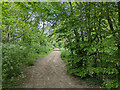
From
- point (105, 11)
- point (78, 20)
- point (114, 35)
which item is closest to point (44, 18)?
point (78, 20)

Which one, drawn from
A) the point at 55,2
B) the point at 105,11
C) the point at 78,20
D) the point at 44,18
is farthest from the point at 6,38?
the point at 105,11

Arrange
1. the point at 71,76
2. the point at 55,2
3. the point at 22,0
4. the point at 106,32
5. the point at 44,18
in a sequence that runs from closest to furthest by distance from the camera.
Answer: the point at 106,32
the point at 22,0
the point at 55,2
the point at 44,18
the point at 71,76

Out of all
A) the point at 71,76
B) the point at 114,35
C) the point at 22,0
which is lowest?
the point at 71,76

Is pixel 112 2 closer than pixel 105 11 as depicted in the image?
Yes

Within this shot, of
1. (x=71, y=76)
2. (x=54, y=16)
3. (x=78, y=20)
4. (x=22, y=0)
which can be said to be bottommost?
(x=71, y=76)

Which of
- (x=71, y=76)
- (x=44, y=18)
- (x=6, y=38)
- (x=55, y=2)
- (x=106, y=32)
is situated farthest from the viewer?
(x=6, y=38)

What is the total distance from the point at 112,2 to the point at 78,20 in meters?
1.18

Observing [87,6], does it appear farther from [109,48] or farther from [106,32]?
[109,48]

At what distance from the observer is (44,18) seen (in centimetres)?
438

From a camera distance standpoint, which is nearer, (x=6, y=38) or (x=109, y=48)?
(x=109, y=48)

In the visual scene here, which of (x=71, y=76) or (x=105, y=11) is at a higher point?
(x=105, y=11)

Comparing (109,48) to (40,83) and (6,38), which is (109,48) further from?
(6,38)

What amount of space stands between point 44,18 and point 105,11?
232cm

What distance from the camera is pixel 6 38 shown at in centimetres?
708
